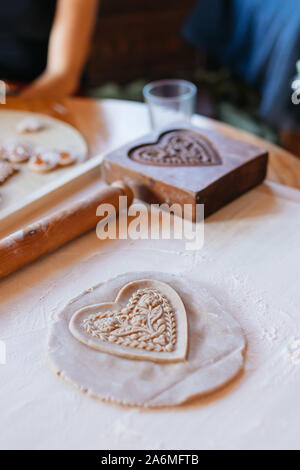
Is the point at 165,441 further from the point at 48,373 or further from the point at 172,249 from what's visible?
the point at 172,249

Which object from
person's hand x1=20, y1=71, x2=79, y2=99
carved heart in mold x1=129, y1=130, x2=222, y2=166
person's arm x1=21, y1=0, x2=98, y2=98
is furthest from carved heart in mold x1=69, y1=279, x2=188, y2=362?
person's arm x1=21, y1=0, x2=98, y2=98

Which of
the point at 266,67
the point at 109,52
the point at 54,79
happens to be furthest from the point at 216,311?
the point at 109,52

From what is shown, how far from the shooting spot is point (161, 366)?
68 cm

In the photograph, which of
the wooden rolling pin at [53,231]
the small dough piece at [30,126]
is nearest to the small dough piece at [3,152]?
the small dough piece at [30,126]

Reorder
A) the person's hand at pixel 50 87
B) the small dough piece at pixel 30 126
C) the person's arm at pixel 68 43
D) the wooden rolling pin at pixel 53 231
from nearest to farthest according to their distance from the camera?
the wooden rolling pin at pixel 53 231, the small dough piece at pixel 30 126, the person's hand at pixel 50 87, the person's arm at pixel 68 43

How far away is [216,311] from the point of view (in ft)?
2.51

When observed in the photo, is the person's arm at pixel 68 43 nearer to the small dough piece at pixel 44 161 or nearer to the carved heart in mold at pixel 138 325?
the small dough piece at pixel 44 161

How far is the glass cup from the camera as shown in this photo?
1.23m

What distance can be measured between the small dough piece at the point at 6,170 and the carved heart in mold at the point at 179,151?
0.29 meters

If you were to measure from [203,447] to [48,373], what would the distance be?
0.24 m

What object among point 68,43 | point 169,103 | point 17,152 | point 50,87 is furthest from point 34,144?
point 68,43

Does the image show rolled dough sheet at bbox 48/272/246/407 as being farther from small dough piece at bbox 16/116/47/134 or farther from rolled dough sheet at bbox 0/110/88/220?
small dough piece at bbox 16/116/47/134

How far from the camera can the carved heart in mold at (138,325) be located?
692 mm

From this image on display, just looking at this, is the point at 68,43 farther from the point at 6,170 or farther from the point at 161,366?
the point at 161,366
